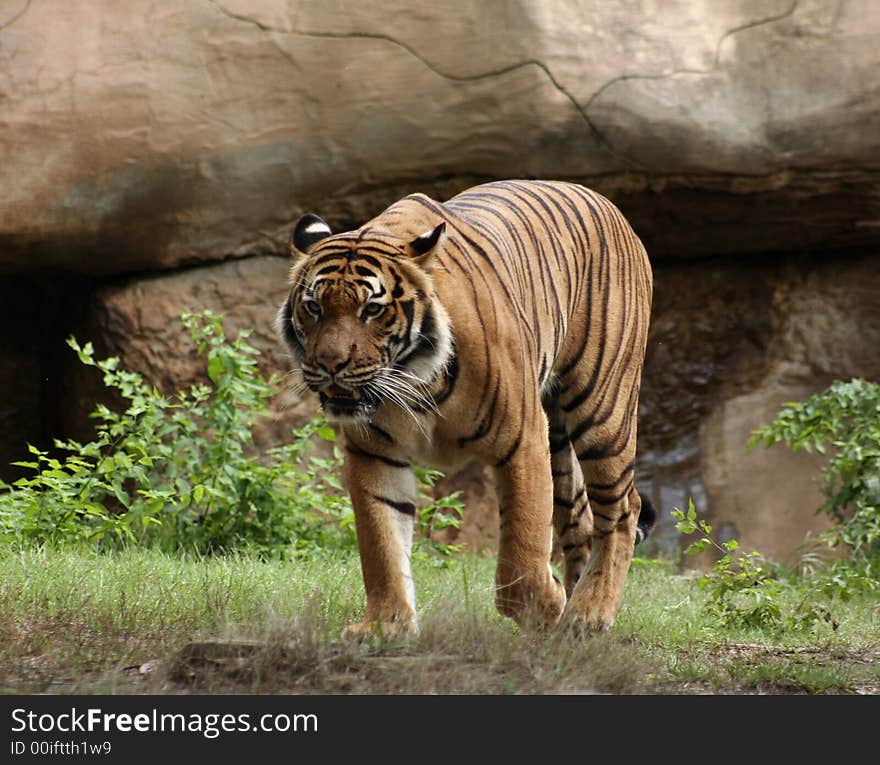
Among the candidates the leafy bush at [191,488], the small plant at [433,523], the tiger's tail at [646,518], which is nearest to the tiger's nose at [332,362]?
the leafy bush at [191,488]

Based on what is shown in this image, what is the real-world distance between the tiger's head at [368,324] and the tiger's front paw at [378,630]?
0.66m

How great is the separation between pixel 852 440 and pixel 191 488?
133 inches

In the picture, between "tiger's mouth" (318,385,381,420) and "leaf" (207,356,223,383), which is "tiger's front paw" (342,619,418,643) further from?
"leaf" (207,356,223,383)

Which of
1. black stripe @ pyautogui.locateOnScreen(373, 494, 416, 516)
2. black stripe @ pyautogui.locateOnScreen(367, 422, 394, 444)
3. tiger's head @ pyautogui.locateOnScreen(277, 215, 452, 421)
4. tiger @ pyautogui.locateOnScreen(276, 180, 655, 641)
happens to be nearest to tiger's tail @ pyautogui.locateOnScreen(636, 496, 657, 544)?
tiger @ pyautogui.locateOnScreen(276, 180, 655, 641)

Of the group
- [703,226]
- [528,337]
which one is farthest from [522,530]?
[703,226]

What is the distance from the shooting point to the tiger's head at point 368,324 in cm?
404

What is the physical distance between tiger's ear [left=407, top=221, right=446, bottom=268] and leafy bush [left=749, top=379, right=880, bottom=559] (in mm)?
3313

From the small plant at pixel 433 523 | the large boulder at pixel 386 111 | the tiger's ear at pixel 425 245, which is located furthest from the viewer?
the large boulder at pixel 386 111

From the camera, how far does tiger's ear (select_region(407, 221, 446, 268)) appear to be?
13.6 feet

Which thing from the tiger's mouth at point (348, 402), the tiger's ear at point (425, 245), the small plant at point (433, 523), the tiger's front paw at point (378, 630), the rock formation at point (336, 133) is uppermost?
the rock formation at point (336, 133)

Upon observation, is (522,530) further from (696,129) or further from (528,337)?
(696,129)

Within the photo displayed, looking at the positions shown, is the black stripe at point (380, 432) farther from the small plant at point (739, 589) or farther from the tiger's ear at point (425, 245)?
the small plant at point (739, 589)

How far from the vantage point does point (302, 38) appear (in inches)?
288

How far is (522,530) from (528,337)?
0.67 meters
